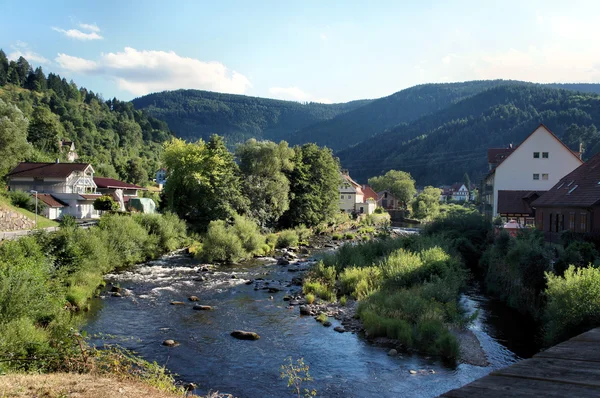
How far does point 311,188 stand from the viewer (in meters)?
61.6

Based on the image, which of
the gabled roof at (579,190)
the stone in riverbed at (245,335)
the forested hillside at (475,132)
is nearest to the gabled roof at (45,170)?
the stone in riverbed at (245,335)

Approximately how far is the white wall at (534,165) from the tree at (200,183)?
2789cm

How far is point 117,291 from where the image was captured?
26062 millimetres

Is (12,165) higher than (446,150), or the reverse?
(446,150)

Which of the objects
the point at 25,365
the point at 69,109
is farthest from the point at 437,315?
the point at 69,109

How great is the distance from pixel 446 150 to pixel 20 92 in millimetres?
146358

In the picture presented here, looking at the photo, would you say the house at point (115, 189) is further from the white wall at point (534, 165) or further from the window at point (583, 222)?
the window at point (583, 222)

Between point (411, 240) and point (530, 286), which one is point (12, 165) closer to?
point (411, 240)

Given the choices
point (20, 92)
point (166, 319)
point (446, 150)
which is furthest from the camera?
point (446, 150)

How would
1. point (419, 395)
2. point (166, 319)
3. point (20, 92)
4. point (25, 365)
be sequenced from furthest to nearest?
point (20, 92) < point (166, 319) < point (419, 395) < point (25, 365)

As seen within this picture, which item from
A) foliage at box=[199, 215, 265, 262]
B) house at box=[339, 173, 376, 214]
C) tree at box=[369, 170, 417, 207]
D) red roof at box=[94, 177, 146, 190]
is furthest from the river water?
tree at box=[369, 170, 417, 207]

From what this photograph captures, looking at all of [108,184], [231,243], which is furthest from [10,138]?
[231,243]

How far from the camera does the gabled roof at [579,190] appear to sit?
28.3 metres

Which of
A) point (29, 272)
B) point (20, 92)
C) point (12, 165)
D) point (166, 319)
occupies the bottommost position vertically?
point (166, 319)
